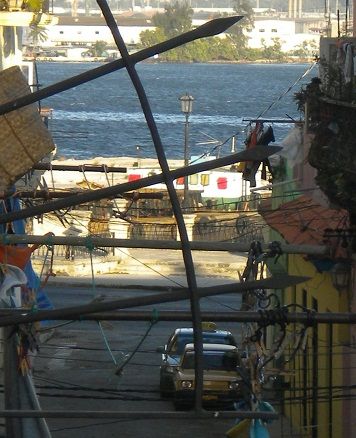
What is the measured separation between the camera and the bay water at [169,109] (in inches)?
3383

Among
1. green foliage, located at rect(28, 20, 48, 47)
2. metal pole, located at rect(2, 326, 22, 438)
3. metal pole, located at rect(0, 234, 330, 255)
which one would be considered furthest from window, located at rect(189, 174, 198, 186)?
metal pole, located at rect(2, 326, 22, 438)

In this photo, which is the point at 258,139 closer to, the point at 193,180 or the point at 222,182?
the point at 222,182

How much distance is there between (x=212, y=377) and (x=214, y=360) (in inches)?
32.1

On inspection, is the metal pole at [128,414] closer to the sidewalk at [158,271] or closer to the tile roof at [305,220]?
the tile roof at [305,220]

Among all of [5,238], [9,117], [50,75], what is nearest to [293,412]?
[5,238]

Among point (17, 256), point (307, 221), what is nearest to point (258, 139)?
point (307, 221)

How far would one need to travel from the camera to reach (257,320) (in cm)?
614

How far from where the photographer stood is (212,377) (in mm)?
19938

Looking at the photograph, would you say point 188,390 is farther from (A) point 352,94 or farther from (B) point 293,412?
(A) point 352,94

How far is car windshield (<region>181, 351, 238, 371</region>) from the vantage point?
66.5 feet

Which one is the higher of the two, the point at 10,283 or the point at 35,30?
the point at 10,283

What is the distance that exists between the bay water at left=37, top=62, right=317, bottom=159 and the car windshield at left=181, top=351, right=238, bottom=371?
107ft

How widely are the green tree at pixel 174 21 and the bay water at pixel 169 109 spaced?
6.07m

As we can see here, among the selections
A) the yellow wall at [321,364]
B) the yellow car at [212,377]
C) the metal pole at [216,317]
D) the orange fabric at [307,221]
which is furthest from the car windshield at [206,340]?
the metal pole at [216,317]
